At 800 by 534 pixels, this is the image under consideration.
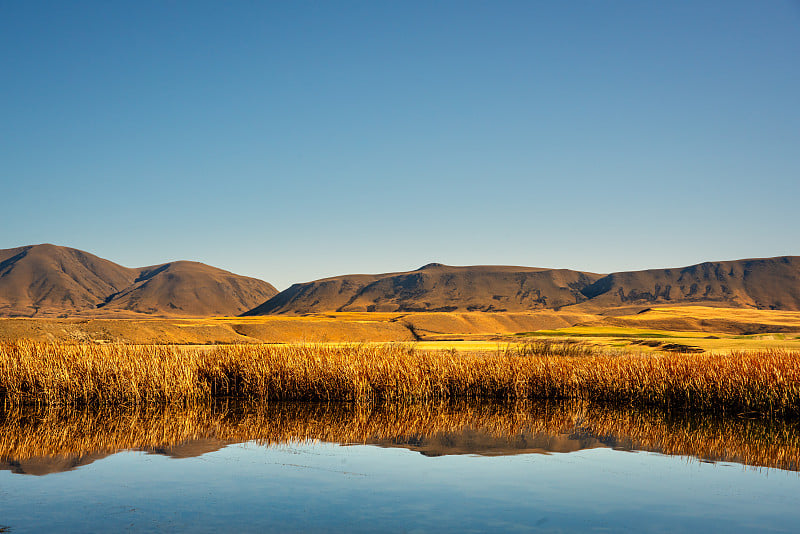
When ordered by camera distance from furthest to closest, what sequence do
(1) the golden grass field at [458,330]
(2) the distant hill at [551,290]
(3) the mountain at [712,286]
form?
1. (2) the distant hill at [551,290]
2. (3) the mountain at [712,286]
3. (1) the golden grass field at [458,330]

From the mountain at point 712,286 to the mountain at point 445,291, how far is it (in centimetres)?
832

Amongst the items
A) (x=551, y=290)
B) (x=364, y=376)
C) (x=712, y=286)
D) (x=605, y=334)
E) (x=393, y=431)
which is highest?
(x=712, y=286)

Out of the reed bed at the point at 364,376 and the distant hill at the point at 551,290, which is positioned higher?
the distant hill at the point at 551,290

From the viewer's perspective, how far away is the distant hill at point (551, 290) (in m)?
138

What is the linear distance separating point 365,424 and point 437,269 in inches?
5961

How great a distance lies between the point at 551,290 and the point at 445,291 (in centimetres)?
2321

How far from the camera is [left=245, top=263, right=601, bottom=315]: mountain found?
14175cm

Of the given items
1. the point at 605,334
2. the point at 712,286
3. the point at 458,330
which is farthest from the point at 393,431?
the point at 712,286

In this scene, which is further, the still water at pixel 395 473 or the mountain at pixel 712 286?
the mountain at pixel 712 286

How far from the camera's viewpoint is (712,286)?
143375 mm

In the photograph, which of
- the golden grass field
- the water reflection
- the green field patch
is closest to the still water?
the water reflection

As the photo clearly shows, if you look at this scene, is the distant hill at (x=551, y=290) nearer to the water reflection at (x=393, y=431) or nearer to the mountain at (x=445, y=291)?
the mountain at (x=445, y=291)

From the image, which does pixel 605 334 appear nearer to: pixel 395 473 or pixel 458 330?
pixel 458 330

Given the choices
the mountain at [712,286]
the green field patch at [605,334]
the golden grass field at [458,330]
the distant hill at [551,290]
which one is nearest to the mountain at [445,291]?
the distant hill at [551,290]
